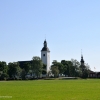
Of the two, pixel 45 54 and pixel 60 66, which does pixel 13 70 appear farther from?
pixel 45 54

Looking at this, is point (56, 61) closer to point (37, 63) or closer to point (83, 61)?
point (83, 61)

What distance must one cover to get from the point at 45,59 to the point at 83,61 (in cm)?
2379

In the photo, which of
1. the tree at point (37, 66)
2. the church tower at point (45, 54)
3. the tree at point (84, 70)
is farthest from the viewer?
the church tower at point (45, 54)

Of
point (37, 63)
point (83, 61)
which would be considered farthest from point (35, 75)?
point (83, 61)

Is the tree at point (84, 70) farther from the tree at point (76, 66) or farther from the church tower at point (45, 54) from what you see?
the church tower at point (45, 54)

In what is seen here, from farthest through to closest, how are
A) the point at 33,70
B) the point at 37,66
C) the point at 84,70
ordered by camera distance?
the point at 84,70 → the point at 33,70 → the point at 37,66

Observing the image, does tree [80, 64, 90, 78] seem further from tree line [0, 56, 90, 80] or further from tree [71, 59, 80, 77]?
tree [71, 59, 80, 77]
